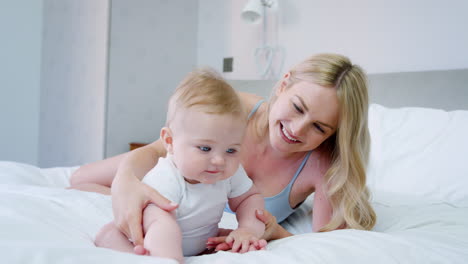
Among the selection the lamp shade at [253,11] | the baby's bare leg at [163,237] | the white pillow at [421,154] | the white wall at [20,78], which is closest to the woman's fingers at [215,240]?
the baby's bare leg at [163,237]

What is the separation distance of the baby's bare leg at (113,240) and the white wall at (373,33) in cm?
184

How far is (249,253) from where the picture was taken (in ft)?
2.08

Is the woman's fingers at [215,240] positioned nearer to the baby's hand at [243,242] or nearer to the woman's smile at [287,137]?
the baby's hand at [243,242]

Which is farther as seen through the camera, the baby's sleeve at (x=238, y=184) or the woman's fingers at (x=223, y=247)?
the baby's sleeve at (x=238, y=184)

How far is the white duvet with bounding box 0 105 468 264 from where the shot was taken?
22.8 inches

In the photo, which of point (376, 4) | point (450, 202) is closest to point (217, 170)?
point (450, 202)

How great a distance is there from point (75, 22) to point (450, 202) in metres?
2.76

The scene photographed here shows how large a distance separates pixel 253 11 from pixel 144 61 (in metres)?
0.98

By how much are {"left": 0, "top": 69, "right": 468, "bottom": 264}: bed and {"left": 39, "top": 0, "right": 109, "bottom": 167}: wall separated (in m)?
1.29

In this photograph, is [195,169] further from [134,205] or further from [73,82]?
[73,82]

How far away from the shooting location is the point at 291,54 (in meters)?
2.49

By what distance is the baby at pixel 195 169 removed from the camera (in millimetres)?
655

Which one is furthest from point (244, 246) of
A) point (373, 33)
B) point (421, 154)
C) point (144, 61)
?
point (144, 61)

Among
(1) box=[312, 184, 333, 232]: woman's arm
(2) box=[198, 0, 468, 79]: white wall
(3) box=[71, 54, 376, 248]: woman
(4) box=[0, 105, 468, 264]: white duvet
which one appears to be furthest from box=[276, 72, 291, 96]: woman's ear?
(2) box=[198, 0, 468, 79]: white wall
